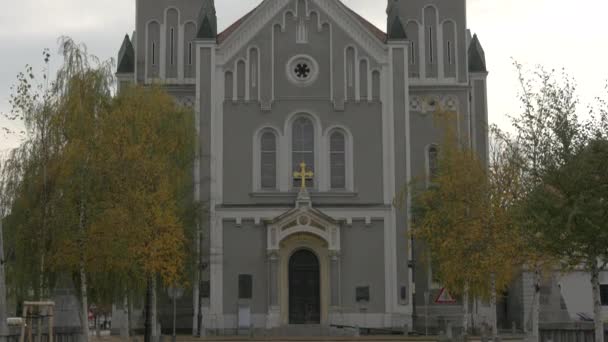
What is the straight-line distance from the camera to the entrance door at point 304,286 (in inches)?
2019

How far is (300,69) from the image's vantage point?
52875 millimetres

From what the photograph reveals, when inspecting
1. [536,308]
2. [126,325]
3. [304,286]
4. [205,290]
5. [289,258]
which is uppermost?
[289,258]

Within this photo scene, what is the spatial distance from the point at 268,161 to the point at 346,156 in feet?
13.4

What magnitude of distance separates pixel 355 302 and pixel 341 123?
9338 mm

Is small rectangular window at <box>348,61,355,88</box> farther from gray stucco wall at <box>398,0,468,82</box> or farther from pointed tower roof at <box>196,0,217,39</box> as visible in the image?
pointed tower roof at <box>196,0,217,39</box>

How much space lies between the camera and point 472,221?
38.3m

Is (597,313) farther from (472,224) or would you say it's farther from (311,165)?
(311,165)

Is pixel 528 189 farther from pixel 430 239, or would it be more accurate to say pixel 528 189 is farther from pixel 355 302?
pixel 355 302

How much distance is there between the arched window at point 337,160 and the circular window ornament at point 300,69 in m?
3.16

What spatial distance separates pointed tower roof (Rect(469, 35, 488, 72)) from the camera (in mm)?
56375

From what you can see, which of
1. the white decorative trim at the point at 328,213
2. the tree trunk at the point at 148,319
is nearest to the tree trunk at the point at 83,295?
the tree trunk at the point at 148,319

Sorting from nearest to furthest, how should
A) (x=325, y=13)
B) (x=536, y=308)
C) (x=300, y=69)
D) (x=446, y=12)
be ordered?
1. (x=536, y=308)
2. (x=300, y=69)
3. (x=325, y=13)
4. (x=446, y=12)

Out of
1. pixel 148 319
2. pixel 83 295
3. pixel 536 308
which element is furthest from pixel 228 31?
pixel 536 308

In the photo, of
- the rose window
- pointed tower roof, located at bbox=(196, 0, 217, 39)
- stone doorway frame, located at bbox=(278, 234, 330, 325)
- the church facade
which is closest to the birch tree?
the church facade
